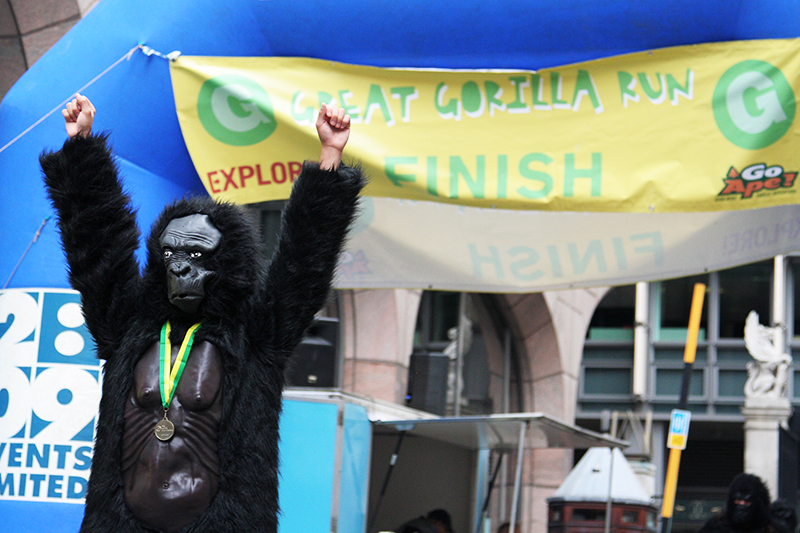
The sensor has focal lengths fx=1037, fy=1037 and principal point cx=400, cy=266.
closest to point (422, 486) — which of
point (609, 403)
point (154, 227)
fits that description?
point (154, 227)

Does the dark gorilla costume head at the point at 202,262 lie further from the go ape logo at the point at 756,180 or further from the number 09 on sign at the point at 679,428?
the number 09 on sign at the point at 679,428

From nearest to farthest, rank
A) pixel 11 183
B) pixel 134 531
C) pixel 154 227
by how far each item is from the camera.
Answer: pixel 134 531, pixel 154 227, pixel 11 183

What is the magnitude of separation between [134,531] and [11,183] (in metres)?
2.14

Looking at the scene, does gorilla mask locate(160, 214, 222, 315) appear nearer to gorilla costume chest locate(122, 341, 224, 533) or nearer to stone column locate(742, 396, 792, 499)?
gorilla costume chest locate(122, 341, 224, 533)

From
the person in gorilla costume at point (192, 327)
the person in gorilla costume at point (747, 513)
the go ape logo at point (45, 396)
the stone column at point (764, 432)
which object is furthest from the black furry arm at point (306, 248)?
the stone column at point (764, 432)

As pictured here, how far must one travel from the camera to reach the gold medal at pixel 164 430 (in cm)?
278

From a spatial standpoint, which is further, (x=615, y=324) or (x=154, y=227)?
(x=615, y=324)

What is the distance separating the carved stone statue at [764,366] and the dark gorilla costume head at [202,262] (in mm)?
16896

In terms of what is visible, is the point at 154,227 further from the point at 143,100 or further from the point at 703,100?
the point at 703,100

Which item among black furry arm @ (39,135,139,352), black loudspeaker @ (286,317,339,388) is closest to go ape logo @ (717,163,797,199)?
black furry arm @ (39,135,139,352)

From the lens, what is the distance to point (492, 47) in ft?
15.5

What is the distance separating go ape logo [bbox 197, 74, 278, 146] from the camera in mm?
4698

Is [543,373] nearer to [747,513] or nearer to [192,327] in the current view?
[747,513]

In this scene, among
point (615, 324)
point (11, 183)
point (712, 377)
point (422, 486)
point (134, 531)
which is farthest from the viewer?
point (615, 324)
